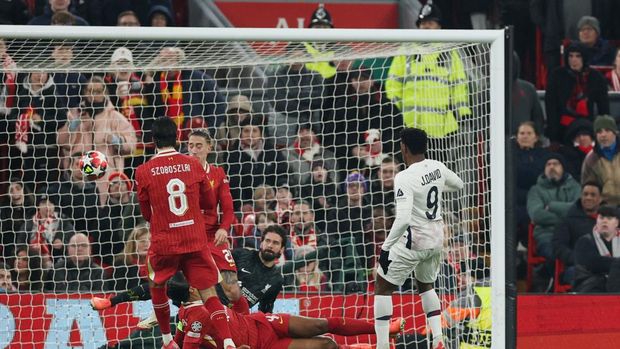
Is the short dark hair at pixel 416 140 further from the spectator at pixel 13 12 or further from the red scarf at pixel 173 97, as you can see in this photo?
the spectator at pixel 13 12

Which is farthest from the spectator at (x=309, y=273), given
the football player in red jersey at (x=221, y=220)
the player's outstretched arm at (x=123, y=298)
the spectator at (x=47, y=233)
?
the spectator at (x=47, y=233)

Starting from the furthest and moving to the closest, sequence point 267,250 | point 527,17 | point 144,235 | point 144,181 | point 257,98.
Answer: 1. point 527,17
2. point 257,98
3. point 144,235
4. point 267,250
5. point 144,181

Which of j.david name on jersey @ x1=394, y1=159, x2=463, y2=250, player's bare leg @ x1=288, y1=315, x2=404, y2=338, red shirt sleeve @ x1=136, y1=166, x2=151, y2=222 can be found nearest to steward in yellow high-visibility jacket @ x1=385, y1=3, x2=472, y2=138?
j.david name on jersey @ x1=394, y1=159, x2=463, y2=250

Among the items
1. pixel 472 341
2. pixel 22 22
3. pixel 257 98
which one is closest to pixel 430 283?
pixel 472 341

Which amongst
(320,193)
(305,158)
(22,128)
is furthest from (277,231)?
(22,128)

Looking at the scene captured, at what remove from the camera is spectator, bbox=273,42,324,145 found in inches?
555

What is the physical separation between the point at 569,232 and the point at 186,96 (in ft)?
12.3

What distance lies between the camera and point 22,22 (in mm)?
15320

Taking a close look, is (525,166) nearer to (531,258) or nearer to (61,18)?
(531,258)

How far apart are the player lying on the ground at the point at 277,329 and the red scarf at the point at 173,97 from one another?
221 cm

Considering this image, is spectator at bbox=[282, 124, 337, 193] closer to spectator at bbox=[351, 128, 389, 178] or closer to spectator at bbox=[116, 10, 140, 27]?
spectator at bbox=[351, 128, 389, 178]

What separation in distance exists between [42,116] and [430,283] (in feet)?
14.3

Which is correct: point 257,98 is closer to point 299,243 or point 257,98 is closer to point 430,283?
point 299,243

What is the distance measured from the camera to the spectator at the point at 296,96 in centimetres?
A: 1409
